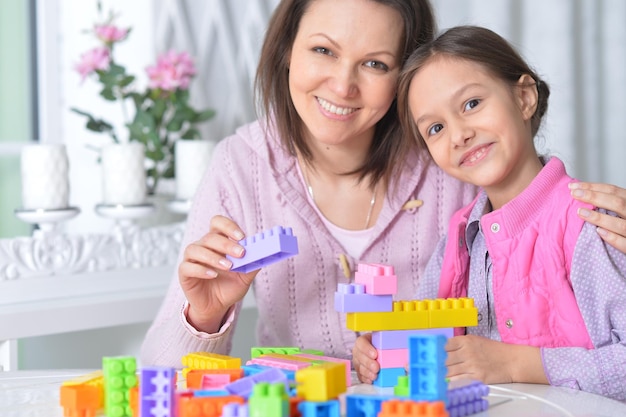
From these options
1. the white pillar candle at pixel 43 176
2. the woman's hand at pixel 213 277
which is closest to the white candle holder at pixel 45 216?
the white pillar candle at pixel 43 176

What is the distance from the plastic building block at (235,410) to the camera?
0.77 m

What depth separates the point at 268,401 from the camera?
2.48 ft

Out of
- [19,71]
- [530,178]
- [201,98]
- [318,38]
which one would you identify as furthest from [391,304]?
[19,71]

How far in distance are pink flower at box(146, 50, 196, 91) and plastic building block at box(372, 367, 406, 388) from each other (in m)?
1.01

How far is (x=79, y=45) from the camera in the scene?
2.09 m

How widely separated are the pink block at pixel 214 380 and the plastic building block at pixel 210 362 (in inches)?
2.1

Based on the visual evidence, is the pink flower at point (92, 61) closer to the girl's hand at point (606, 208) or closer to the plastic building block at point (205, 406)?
the girl's hand at point (606, 208)

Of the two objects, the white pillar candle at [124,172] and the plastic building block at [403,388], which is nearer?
the plastic building block at [403,388]

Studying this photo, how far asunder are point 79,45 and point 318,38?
35.9 inches

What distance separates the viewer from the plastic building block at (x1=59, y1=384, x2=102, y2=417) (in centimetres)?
89

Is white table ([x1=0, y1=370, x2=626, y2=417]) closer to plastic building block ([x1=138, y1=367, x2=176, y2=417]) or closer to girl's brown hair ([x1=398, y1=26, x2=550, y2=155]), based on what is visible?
plastic building block ([x1=138, y1=367, x2=176, y2=417])

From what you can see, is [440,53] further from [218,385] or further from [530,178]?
[218,385]

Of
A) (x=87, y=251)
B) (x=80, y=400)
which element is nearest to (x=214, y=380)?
(x=80, y=400)

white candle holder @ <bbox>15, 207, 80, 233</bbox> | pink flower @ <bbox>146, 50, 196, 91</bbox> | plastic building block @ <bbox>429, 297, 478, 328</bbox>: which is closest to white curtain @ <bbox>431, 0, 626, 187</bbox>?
pink flower @ <bbox>146, 50, 196, 91</bbox>
